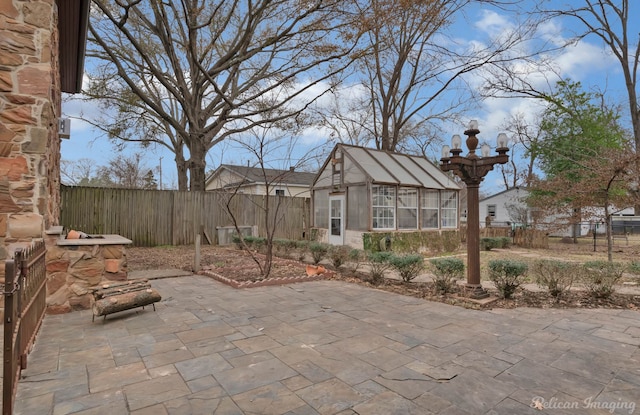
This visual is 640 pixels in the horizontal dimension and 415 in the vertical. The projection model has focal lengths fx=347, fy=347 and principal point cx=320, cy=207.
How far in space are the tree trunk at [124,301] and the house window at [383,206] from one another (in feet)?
25.7

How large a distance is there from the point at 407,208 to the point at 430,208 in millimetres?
1360

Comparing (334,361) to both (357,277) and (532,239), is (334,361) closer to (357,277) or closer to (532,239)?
(357,277)

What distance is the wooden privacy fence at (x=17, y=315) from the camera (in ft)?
6.42

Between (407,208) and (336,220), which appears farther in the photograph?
(336,220)

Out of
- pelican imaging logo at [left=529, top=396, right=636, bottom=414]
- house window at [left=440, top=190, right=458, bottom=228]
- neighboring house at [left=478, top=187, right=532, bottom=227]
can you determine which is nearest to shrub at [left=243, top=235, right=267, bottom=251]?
house window at [left=440, top=190, right=458, bottom=228]

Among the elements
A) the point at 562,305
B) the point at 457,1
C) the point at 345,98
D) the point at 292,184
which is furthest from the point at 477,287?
the point at 292,184

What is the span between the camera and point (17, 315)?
2.29m

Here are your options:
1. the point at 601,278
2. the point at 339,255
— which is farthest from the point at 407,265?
the point at 601,278

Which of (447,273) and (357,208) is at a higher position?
(357,208)

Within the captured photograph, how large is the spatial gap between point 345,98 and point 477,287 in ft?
53.7

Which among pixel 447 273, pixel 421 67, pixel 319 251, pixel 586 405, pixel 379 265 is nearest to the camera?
pixel 586 405

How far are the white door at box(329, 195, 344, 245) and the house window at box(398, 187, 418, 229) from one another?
6.54ft

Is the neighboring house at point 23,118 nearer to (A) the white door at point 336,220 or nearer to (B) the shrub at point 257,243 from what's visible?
(B) the shrub at point 257,243

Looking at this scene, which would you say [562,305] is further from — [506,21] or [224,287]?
[506,21]
